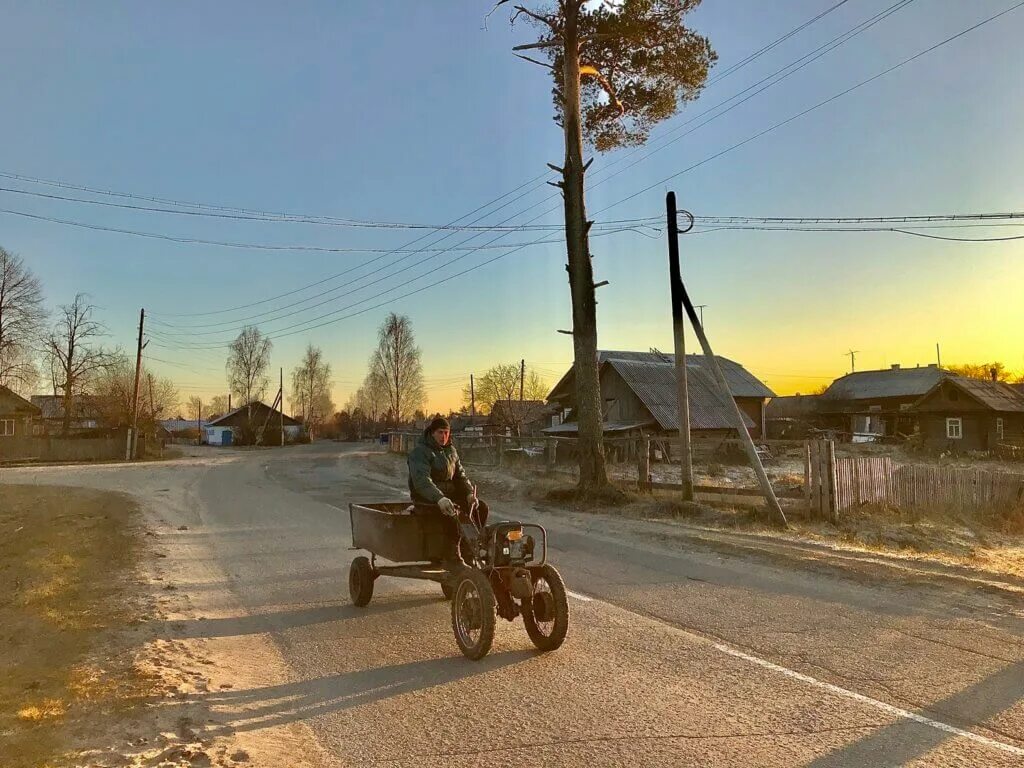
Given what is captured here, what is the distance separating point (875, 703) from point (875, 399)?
260 feet

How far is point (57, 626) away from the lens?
21.2 ft

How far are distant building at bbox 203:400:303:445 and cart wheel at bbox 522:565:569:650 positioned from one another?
75.1 metres

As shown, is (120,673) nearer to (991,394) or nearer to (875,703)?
(875,703)

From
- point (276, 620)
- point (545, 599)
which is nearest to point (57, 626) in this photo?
point (276, 620)

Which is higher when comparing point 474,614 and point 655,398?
point 655,398

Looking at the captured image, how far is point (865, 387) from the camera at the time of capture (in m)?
78.1

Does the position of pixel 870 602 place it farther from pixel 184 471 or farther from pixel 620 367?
pixel 620 367

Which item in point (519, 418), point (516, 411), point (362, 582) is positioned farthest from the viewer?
point (516, 411)

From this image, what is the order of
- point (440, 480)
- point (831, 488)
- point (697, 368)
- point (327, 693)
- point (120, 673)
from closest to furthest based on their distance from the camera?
point (327, 693) < point (120, 673) < point (440, 480) < point (831, 488) < point (697, 368)

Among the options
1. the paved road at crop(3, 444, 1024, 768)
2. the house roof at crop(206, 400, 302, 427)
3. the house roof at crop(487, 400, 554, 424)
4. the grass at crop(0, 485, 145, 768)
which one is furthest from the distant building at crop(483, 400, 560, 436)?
the paved road at crop(3, 444, 1024, 768)

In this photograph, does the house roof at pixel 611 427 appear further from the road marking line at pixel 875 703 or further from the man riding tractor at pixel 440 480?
the road marking line at pixel 875 703

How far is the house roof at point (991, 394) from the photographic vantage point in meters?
45.4

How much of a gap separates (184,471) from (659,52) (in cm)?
2468

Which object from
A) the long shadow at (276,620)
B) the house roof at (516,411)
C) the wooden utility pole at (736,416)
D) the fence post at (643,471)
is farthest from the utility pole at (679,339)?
the house roof at (516,411)
